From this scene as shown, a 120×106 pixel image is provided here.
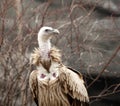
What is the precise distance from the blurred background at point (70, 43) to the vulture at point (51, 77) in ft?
2.68

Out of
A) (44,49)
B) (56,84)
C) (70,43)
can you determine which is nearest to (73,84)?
(56,84)

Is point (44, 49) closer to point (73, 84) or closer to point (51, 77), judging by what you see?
point (51, 77)

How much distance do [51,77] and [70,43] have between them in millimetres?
1299

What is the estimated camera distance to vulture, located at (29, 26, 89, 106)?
4.19m

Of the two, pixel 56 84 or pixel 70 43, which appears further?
pixel 70 43

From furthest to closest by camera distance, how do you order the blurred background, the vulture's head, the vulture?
the blurred background
the vulture
the vulture's head

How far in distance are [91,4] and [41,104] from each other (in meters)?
2.36

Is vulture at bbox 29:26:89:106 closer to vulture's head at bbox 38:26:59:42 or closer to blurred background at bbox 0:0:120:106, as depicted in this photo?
vulture's head at bbox 38:26:59:42

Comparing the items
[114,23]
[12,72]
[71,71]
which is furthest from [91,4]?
[71,71]

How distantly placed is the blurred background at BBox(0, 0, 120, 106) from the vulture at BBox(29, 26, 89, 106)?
82 cm

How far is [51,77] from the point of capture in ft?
13.8

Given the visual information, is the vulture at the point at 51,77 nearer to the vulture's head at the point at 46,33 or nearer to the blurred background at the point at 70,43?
the vulture's head at the point at 46,33

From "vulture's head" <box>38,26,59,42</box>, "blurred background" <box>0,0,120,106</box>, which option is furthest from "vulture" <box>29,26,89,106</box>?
"blurred background" <box>0,0,120,106</box>

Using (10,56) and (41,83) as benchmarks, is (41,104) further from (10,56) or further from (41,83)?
(10,56)
